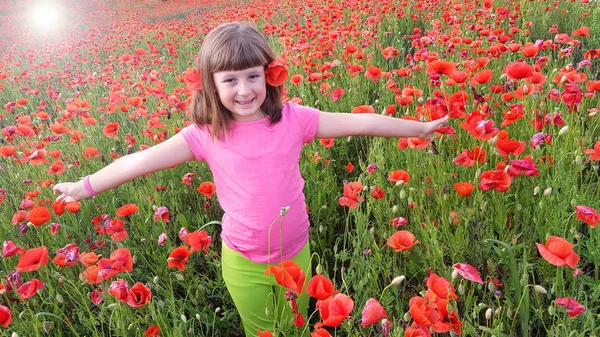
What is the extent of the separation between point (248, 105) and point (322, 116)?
1.11 feet

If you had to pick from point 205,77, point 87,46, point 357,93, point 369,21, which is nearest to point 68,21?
point 87,46

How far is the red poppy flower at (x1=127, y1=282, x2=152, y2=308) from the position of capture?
4.72 ft

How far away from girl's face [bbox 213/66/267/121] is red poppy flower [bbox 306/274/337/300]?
0.73m

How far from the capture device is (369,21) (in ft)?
16.1

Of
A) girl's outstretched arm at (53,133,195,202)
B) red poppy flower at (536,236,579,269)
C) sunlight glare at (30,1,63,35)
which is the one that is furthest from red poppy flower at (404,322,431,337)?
sunlight glare at (30,1,63,35)

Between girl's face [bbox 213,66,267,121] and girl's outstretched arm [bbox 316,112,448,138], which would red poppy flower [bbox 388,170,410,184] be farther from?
girl's face [bbox 213,66,267,121]

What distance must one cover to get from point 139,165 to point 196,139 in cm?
25

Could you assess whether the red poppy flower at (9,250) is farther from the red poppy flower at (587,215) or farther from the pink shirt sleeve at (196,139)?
the red poppy flower at (587,215)

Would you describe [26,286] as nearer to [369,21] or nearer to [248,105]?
[248,105]

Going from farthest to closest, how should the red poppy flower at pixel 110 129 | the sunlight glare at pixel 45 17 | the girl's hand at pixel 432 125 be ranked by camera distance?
the sunlight glare at pixel 45 17 → the red poppy flower at pixel 110 129 → the girl's hand at pixel 432 125

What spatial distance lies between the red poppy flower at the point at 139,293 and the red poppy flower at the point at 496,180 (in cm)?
126

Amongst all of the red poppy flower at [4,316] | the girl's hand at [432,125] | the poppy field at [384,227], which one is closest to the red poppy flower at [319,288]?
the poppy field at [384,227]

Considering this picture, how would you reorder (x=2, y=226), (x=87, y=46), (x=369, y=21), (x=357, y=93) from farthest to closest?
(x=87, y=46)
(x=369, y=21)
(x=357, y=93)
(x=2, y=226)

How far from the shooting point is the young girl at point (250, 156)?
1694mm
